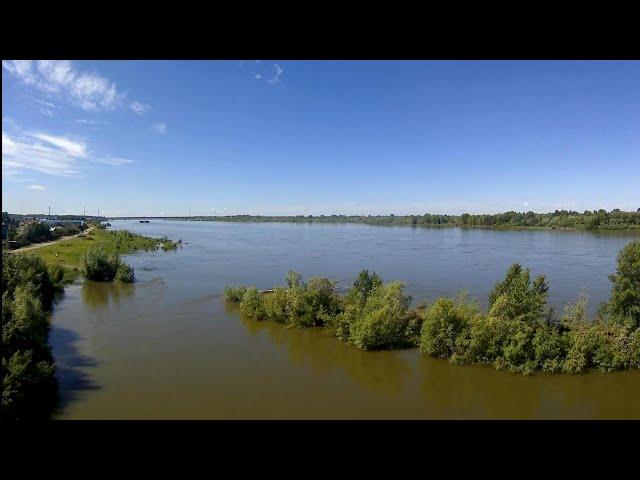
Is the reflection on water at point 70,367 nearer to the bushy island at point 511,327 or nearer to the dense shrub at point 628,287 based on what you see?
the bushy island at point 511,327

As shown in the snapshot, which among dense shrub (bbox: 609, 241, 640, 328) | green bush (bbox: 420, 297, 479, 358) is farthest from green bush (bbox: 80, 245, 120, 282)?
dense shrub (bbox: 609, 241, 640, 328)

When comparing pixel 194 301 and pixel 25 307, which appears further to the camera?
pixel 194 301

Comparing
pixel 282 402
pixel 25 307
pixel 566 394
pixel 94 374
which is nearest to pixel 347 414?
pixel 282 402

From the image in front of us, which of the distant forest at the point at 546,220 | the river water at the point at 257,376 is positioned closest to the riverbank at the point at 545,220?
the distant forest at the point at 546,220

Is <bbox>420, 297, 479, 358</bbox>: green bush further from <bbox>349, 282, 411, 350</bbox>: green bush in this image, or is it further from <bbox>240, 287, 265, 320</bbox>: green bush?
<bbox>240, 287, 265, 320</bbox>: green bush

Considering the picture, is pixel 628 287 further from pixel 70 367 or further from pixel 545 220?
pixel 545 220

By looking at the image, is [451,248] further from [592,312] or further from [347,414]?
[347,414]

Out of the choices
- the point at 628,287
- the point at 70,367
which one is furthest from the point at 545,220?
the point at 70,367
